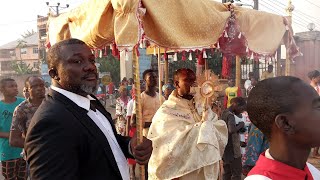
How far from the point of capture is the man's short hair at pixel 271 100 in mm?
1551

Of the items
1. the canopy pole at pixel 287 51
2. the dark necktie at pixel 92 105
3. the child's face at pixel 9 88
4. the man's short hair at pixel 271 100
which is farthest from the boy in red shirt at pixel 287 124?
the child's face at pixel 9 88

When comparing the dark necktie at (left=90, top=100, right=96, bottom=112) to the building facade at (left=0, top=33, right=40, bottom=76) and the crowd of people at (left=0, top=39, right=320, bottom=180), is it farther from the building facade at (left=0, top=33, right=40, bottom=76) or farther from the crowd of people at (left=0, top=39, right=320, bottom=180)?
the building facade at (left=0, top=33, right=40, bottom=76)

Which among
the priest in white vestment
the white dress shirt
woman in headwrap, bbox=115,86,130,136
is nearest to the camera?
the white dress shirt

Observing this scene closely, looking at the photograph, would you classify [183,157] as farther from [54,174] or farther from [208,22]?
[54,174]

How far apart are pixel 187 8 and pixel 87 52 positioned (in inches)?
55.4

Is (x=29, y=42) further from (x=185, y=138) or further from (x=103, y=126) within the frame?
(x=103, y=126)

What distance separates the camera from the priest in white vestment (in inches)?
162

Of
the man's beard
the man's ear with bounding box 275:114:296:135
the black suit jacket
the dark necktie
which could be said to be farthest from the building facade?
the man's ear with bounding box 275:114:296:135

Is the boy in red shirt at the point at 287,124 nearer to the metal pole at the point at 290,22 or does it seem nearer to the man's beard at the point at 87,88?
the man's beard at the point at 87,88

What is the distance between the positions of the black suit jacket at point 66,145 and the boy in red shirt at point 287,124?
0.81 metres

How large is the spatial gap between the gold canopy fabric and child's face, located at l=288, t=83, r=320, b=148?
169cm

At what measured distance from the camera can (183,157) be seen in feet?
13.7

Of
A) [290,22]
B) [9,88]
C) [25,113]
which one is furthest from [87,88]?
[290,22]

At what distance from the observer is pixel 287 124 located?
1.56m
